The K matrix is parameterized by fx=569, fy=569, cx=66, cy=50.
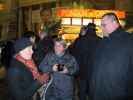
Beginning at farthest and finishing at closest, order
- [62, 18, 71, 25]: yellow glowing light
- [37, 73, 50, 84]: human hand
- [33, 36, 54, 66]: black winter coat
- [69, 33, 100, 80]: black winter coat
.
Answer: [62, 18, 71, 25]: yellow glowing light
[33, 36, 54, 66]: black winter coat
[69, 33, 100, 80]: black winter coat
[37, 73, 50, 84]: human hand

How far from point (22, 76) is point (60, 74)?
2013 millimetres

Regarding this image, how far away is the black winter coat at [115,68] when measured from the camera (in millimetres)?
7145

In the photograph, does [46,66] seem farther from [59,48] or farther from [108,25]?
[108,25]

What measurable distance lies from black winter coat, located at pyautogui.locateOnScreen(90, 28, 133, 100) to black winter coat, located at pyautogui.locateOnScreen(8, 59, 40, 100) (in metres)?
0.84

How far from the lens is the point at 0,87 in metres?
16.5

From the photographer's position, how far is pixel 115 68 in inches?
284

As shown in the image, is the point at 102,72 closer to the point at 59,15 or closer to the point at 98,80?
the point at 98,80

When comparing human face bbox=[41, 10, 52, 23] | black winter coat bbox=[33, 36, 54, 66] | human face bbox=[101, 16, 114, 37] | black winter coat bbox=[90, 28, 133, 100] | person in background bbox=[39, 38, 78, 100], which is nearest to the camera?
black winter coat bbox=[90, 28, 133, 100]

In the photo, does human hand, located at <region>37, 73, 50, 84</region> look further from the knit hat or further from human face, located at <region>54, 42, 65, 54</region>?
human face, located at <region>54, 42, 65, 54</region>

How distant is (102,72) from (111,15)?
0.80 meters

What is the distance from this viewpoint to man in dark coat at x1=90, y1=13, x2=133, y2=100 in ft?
23.5

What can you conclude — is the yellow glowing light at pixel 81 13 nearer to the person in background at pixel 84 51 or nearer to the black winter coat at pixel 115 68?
the person in background at pixel 84 51

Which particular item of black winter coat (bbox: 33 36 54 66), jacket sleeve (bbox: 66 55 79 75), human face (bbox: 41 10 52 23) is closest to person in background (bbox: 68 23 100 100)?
black winter coat (bbox: 33 36 54 66)

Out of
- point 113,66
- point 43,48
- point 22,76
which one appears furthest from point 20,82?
point 43,48
